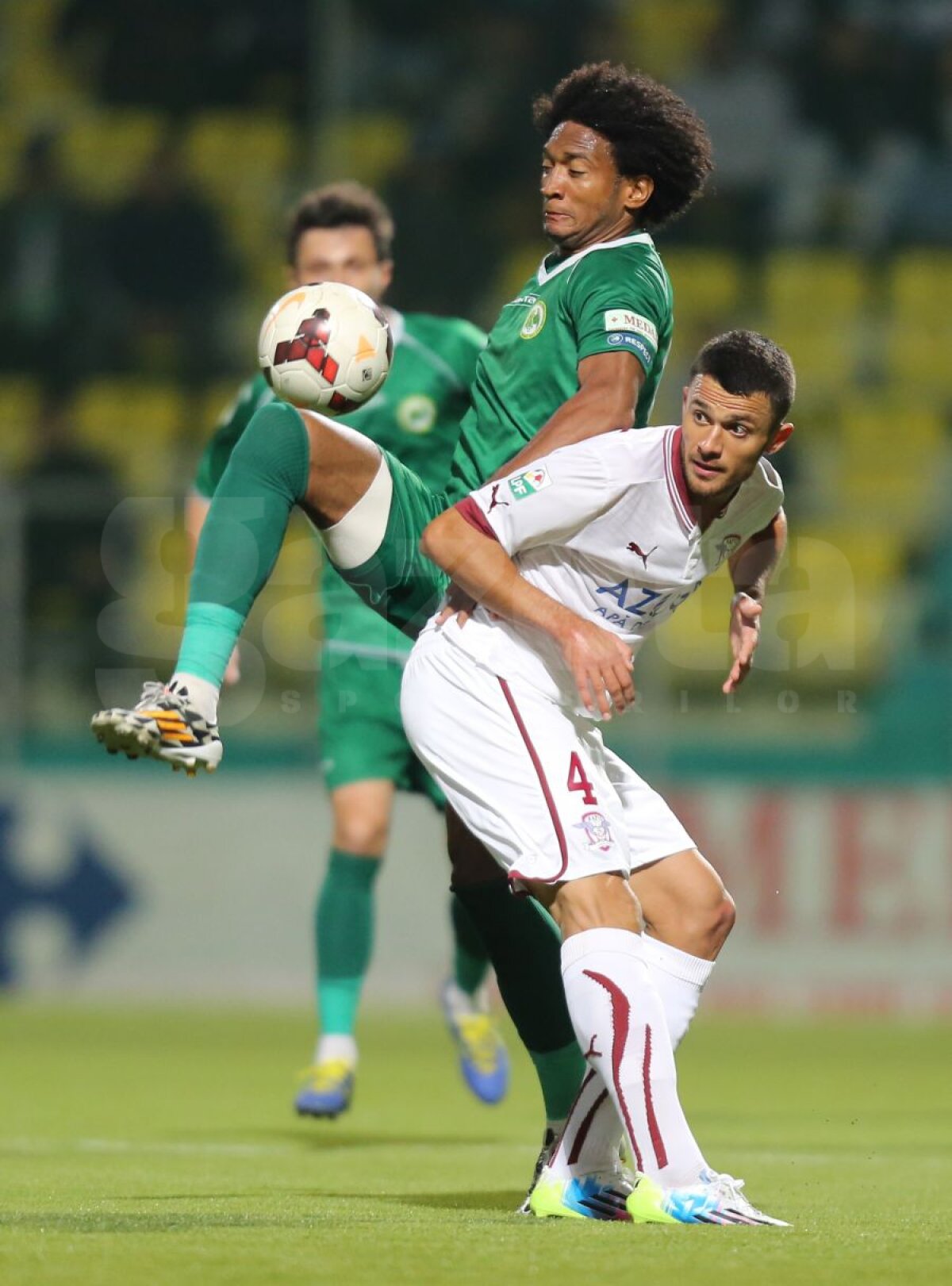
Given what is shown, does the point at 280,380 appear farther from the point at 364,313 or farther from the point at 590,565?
the point at 590,565

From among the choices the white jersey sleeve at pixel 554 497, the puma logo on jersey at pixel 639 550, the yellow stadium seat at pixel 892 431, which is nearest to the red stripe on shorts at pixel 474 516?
the white jersey sleeve at pixel 554 497

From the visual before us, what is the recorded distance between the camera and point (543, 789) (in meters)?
3.86

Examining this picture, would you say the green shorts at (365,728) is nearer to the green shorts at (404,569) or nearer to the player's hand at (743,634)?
the green shorts at (404,569)

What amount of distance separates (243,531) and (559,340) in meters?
0.83

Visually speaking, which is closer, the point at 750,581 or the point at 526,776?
the point at 526,776

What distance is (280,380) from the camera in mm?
4641

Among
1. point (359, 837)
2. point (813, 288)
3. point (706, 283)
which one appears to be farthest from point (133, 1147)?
point (813, 288)

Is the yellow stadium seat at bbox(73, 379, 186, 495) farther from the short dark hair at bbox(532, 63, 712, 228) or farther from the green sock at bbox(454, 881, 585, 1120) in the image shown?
the green sock at bbox(454, 881, 585, 1120)

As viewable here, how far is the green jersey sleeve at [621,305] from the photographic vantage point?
4312 mm

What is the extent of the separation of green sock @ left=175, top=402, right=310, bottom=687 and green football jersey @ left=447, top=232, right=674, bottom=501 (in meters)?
0.55

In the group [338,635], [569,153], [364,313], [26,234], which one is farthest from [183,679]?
[26,234]

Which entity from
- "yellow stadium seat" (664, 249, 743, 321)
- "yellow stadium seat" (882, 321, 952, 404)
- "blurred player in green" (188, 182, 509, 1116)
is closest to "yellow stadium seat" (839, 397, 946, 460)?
"yellow stadium seat" (882, 321, 952, 404)

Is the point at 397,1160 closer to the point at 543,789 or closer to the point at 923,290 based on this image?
the point at 543,789

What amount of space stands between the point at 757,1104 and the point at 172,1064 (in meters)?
2.39
